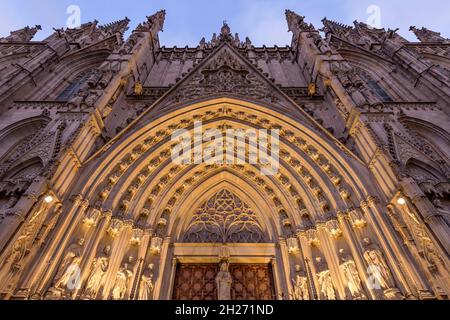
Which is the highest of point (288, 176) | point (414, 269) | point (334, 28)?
point (334, 28)

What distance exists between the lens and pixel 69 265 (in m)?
7.13

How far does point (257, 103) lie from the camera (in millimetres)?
12219

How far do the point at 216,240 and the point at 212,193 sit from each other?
236cm

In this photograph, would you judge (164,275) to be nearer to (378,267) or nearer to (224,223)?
(224,223)

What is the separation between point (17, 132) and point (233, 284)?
10.7m

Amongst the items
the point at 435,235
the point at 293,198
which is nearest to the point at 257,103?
the point at 293,198

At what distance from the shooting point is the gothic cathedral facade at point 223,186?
697 cm

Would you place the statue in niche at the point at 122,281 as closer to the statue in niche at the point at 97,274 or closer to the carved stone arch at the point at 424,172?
the statue in niche at the point at 97,274

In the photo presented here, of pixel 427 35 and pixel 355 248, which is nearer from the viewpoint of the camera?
pixel 355 248

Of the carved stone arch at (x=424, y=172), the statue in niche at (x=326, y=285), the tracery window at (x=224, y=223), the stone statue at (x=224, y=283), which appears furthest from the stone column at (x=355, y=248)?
the stone statue at (x=224, y=283)

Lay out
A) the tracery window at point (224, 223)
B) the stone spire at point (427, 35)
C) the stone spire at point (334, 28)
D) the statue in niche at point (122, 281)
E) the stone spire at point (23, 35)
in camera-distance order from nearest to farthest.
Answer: the statue in niche at point (122, 281)
the tracery window at point (224, 223)
the stone spire at point (23, 35)
the stone spire at point (427, 35)
the stone spire at point (334, 28)

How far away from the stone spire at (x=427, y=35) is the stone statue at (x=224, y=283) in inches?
849

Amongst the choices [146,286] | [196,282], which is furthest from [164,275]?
[196,282]
